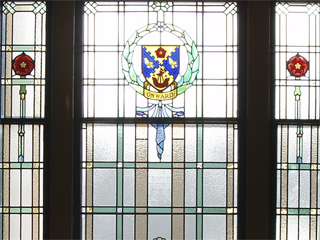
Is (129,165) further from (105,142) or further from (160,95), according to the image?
(160,95)

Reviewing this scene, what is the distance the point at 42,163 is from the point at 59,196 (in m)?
0.29

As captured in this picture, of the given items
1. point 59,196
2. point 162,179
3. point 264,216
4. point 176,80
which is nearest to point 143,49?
point 176,80

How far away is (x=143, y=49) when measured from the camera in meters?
3.31

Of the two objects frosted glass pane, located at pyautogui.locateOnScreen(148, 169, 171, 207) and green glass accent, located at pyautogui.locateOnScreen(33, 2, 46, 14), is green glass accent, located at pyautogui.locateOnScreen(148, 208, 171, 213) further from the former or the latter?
green glass accent, located at pyautogui.locateOnScreen(33, 2, 46, 14)

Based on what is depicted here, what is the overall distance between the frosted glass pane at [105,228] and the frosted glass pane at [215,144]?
864mm

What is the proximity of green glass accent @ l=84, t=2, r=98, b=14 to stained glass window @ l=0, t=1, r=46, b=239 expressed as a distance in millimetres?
325

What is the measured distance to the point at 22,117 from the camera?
3.27 metres

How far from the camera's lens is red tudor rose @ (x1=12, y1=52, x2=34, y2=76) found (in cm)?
328

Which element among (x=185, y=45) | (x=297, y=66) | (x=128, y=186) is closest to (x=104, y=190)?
(x=128, y=186)

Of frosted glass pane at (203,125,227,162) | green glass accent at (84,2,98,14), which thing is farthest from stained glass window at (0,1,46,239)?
frosted glass pane at (203,125,227,162)

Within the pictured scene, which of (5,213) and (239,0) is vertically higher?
(239,0)

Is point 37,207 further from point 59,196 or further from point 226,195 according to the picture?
point 226,195

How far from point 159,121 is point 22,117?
3.46 feet

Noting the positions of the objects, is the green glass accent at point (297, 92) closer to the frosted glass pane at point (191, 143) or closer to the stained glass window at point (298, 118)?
the stained glass window at point (298, 118)
